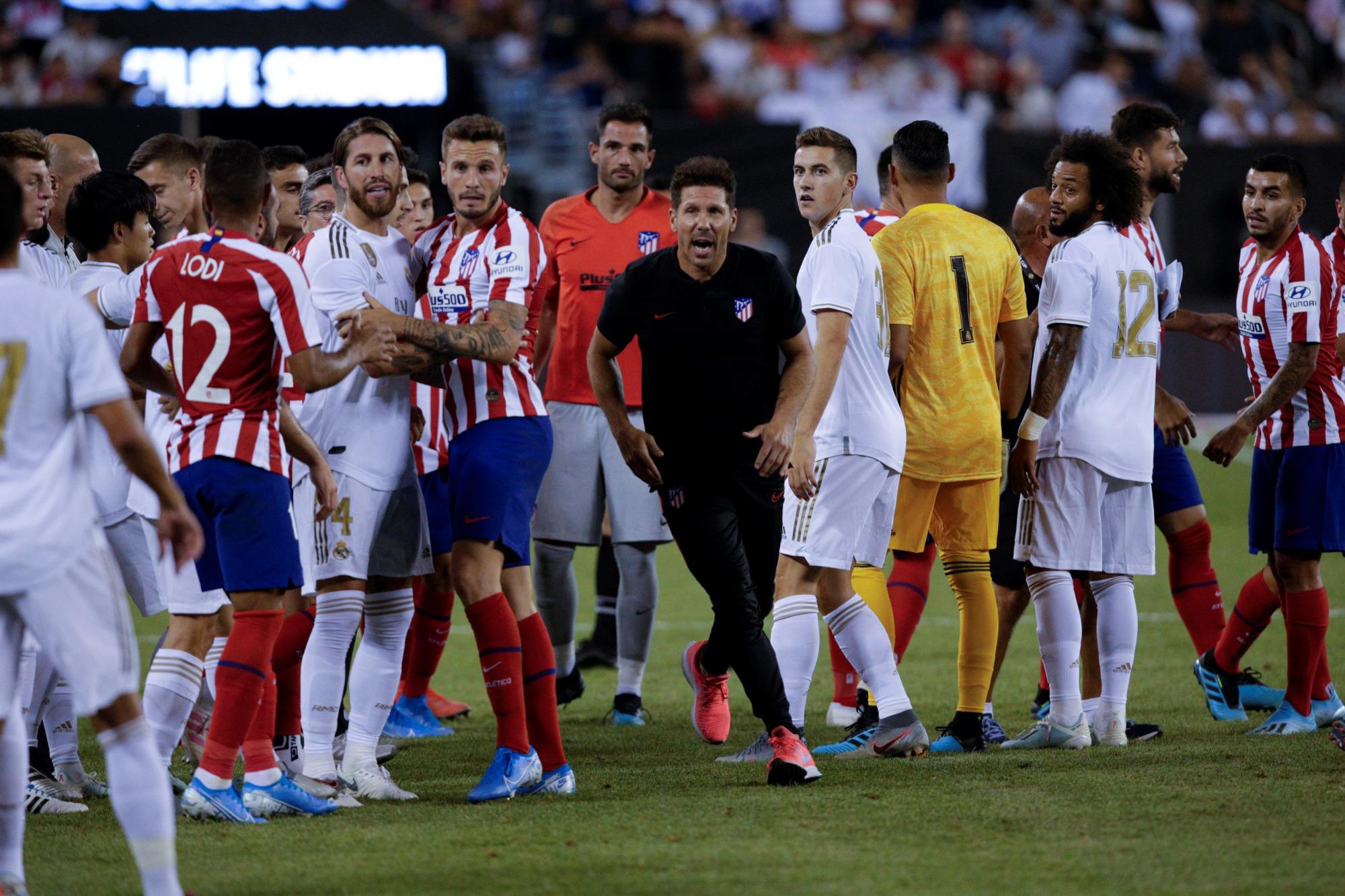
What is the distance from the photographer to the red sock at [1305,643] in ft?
20.5

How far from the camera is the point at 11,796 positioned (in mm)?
3793

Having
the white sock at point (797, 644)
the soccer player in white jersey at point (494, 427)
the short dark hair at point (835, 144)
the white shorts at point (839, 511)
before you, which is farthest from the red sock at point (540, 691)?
the short dark hair at point (835, 144)

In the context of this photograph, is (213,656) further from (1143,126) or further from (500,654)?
(1143,126)

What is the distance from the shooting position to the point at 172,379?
495cm

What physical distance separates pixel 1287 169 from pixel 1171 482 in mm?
1409

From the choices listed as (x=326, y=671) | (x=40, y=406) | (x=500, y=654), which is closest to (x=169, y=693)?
(x=326, y=671)

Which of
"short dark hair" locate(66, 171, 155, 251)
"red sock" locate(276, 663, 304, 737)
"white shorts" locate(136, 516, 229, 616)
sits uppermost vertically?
"short dark hair" locate(66, 171, 155, 251)

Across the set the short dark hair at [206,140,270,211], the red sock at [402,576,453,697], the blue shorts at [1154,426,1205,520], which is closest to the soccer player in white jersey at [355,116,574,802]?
the short dark hair at [206,140,270,211]

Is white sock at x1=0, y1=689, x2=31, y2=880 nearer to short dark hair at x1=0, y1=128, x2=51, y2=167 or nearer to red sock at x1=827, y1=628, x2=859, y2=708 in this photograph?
short dark hair at x1=0, y1=128, x2=51, y2=167

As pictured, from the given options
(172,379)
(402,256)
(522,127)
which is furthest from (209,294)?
(522,127)

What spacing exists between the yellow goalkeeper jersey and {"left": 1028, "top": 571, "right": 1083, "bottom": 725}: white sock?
495 mm

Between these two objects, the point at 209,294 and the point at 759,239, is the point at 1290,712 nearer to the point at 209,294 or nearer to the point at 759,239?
the point at 209,294

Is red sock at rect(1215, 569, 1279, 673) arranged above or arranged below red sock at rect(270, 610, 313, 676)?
below

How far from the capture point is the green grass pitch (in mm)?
3918
